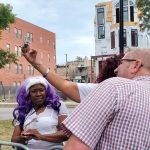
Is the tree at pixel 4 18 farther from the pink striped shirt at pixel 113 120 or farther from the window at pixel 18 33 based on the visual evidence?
the window at pixel 18 33

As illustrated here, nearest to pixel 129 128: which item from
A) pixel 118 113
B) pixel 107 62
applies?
pixel 118 113

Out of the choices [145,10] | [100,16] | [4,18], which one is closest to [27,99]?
[145,10]

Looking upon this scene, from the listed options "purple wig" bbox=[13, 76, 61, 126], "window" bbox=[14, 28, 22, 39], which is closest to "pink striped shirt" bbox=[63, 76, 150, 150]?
"purple wig" bbox=[13, 76, 61, 126]

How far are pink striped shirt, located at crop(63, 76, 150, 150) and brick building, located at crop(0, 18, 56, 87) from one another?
192 feet

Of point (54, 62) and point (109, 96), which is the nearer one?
point (109, 96)

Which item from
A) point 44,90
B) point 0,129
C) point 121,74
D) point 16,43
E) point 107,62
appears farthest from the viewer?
point 16,43

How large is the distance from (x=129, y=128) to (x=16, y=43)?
7012 cm

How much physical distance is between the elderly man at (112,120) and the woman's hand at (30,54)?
6.44 feet

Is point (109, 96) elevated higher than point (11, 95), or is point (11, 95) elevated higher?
point (109, 96)

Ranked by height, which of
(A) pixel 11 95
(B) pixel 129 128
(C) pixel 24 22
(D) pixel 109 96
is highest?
(C) pixel 24 22

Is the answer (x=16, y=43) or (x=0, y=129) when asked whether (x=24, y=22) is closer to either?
(x=16, y=43)

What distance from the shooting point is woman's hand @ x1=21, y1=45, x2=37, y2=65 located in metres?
4.14

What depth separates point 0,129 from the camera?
15.7 metres

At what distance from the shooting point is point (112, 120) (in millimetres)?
2209
